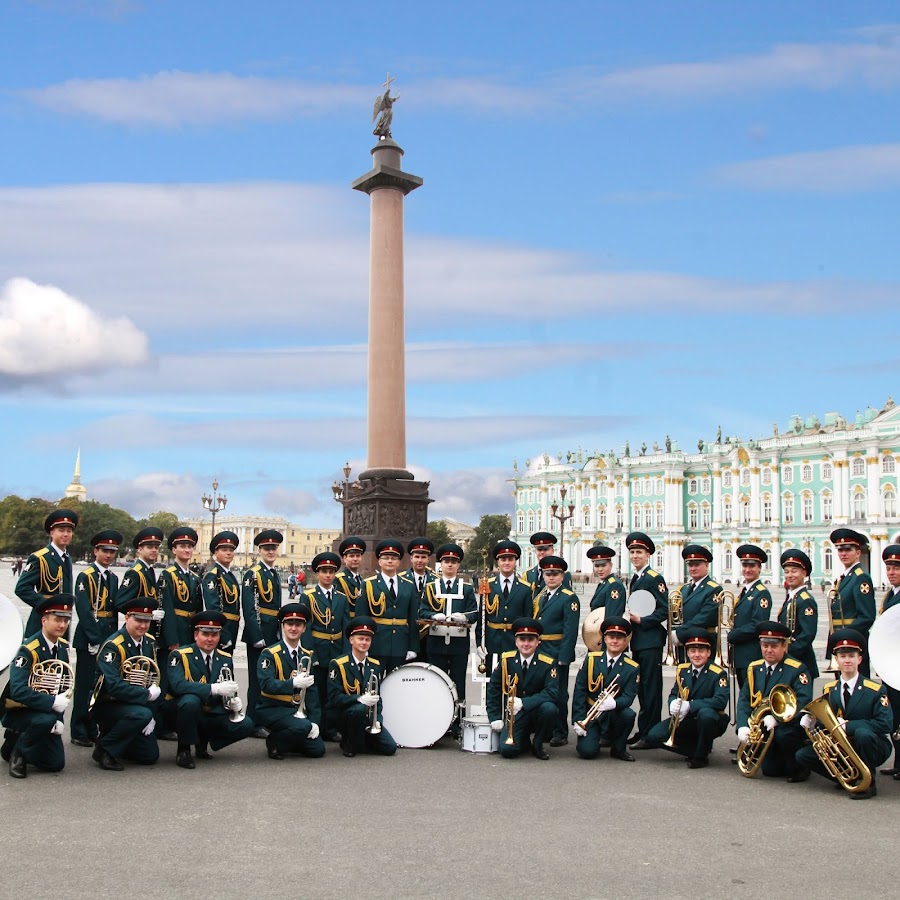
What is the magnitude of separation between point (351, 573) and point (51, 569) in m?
2.79

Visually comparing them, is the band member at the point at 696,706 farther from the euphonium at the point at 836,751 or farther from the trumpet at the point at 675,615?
the euphonium at the point at 836,751

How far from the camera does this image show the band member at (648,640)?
9.55 meters

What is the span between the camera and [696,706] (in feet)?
27.9

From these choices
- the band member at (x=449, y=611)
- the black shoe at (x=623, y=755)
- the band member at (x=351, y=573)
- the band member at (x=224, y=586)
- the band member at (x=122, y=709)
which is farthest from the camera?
the band member at (x=351, y=573)

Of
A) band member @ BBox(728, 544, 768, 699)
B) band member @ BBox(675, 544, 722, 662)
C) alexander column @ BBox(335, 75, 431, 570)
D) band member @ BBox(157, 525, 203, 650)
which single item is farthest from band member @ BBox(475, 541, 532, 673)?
alexander column @ BBox(335, 75, 431, 570)

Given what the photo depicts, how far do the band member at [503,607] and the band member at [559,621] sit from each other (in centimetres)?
14

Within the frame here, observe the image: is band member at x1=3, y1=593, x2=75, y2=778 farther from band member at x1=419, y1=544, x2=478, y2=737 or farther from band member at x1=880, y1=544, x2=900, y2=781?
band member at x1=880, y1=544, x2=900, y2=781

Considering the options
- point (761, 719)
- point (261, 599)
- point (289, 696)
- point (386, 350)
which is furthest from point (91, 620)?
point (386, 350)

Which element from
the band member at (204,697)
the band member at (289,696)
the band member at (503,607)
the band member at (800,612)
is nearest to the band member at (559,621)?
the band member at (503,607)

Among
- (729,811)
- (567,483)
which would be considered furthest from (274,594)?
(567,483)

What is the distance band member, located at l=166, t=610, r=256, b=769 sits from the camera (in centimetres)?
816

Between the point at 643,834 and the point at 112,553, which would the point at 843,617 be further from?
the point at 112,553

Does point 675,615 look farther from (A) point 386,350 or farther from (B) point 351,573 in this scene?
(A) point 386,350

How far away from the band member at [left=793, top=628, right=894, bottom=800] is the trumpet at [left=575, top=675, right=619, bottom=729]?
156 centimetres
